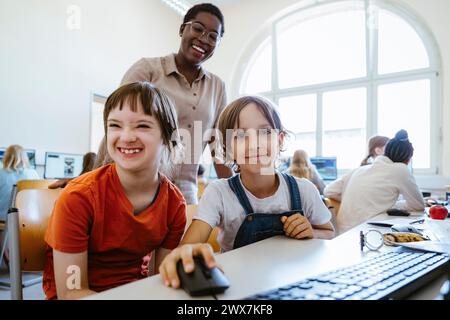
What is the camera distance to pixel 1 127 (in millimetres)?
3738

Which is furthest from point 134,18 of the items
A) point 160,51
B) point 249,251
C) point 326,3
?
point 249,251

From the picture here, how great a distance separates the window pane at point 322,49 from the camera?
5.41 meters

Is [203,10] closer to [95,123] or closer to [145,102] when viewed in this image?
[145,102]

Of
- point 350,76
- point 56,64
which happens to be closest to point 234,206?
point 56,64

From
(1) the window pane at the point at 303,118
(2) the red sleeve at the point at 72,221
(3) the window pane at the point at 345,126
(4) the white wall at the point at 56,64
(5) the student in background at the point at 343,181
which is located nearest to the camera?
(2) the red sleeve at the point at 72,221

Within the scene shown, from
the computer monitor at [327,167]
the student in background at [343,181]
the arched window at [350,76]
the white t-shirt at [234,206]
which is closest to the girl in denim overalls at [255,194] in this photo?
the white t-shirt at [234,206]

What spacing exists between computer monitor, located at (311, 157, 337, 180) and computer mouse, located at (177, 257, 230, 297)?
4.27 metres

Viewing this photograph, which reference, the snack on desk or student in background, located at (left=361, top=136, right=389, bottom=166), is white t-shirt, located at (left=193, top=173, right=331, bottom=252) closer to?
the snack on desk

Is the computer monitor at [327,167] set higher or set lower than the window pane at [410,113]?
lower

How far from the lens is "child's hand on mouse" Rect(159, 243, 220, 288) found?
53 cm

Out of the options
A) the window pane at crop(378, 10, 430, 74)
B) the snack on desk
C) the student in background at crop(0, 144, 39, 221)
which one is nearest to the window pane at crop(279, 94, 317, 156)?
the window pane at crop(378, 10, 430, 74)

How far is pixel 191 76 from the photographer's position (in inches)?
61.6

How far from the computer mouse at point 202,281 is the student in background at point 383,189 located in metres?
1.85

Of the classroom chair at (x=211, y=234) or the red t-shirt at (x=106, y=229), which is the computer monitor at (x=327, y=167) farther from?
the red t-shirt at (x=106, y=229)
